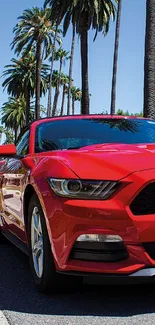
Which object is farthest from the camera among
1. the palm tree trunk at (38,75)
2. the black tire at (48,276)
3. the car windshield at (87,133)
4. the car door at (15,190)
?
the palm tree trunk at (38,75)

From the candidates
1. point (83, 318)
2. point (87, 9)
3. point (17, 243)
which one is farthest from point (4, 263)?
point (87, 9)

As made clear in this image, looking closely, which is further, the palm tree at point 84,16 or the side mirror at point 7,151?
the palm tree at point 84,16

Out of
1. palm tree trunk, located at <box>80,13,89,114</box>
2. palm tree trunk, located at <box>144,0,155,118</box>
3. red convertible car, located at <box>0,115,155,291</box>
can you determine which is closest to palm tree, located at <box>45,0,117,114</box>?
palm tree trunk, located at <box>80,13,89,114</box>

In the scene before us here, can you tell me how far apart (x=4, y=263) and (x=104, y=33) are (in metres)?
30.9

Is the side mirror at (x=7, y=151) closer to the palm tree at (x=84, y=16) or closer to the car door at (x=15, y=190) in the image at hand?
the car door at (x=15, y=190)

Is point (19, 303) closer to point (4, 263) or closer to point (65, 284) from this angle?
point (65, 284)

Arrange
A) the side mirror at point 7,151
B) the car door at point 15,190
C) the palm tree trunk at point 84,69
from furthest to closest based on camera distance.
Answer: the palm tree trunk at point 84,69
the side mirror at point 7,151
the car door at point 15,190

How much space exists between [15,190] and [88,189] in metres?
1.42

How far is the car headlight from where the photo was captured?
11.0 ft

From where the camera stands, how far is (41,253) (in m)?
3.88

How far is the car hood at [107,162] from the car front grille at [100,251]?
1.44ft

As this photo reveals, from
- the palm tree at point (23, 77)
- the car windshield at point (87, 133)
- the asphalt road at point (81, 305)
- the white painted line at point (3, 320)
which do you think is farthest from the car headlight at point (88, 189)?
the palm tree at point (23, 77)

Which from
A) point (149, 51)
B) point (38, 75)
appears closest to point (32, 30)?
point (38, 75)

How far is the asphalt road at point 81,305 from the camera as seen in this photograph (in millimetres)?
3314
